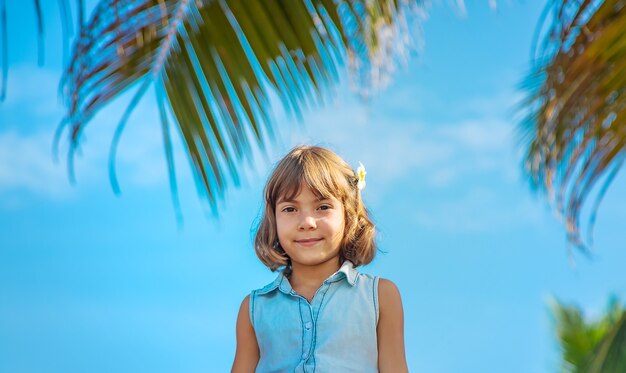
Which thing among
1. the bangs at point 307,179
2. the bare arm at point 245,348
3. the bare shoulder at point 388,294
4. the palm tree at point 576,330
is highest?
the palm tree at point 576,330

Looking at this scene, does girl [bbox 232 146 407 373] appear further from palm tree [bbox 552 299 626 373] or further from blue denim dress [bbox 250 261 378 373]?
palm tree [bbox 552 299 626 373]

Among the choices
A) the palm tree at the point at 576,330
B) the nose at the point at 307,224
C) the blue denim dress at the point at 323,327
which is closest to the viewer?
the blue denim dress at the point at 323,327

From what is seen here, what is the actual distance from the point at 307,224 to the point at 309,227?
0.05 ft

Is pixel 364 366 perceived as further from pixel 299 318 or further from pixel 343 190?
pixel 343 190

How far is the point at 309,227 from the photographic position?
264 cm

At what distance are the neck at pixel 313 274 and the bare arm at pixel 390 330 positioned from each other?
17cm

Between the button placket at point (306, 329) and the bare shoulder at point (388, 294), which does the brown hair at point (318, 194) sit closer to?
the bare shoulder at point (388, 294)

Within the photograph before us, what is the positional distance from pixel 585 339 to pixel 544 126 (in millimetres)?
7505

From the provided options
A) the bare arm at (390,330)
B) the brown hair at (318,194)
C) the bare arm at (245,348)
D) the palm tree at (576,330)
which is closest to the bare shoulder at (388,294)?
the bare arm at (390,330)

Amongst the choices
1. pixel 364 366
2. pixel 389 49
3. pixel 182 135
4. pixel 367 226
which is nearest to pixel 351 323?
pixel 364 366

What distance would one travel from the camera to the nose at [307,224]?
2.64 m

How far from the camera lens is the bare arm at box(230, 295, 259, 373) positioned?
273 centimetres

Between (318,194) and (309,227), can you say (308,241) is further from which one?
(318,194)

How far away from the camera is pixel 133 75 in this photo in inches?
103
